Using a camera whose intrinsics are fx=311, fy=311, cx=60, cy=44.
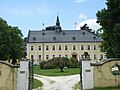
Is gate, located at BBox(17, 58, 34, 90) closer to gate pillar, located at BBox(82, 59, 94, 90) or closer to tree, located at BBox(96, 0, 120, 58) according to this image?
gate pillar, located at BBox(82, 59, 94, 90)

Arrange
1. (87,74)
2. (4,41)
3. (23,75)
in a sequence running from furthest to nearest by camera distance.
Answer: (4,41)
(87,74)
(23,75)

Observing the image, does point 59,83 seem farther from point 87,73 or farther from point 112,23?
point 87,73

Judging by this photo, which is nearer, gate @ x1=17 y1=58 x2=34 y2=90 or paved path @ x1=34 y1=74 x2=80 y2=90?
gate @ x1=17 y1=58 x2=34 y2=90

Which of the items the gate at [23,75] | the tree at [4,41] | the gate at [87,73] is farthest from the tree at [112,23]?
the tree at [4,41]

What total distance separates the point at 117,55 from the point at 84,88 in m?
7.73

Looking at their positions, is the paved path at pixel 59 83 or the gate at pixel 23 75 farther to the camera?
the paved path at pixel 59 83

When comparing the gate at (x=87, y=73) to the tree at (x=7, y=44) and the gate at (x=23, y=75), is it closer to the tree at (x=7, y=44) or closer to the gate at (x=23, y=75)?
the gate at (x=23, y=75)

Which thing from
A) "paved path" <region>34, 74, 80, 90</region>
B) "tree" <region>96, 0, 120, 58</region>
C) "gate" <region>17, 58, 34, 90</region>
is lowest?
"paved path" <region>34, 74, 80, 90</region>

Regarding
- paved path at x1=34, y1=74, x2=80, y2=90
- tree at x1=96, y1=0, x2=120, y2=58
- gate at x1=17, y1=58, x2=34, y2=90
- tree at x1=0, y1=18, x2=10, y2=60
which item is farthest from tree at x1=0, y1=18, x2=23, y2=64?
gate at x1=17, y1=58, x2=34, y2=90

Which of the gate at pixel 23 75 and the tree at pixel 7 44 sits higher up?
the tree at pixel 7 44

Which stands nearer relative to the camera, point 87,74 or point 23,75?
point 23,75

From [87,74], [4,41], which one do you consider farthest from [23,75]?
[4,41]

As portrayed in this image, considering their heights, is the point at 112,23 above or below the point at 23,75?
above

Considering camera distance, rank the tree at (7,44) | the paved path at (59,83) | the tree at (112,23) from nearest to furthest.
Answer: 1. the paved path at (59,83)
2. the tree at (112,23)
3. the tree at (7,44)
